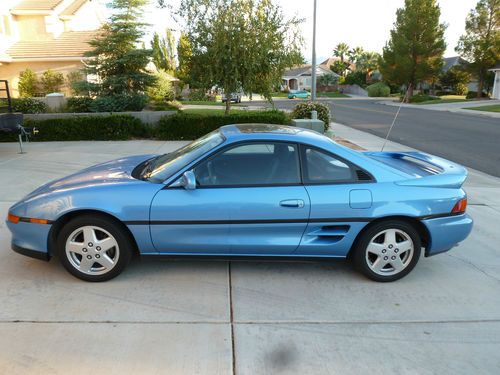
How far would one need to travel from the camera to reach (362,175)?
3.89m

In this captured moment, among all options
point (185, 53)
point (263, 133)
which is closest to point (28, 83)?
point (185, 53)

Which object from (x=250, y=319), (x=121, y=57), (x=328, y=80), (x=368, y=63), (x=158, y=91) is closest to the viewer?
(x=250, y=319)

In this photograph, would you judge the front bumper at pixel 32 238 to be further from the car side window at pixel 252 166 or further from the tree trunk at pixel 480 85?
the tree trunk at pixel 480 85

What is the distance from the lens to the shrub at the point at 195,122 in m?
12.7

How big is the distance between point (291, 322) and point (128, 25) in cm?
1518

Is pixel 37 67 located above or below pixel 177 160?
above

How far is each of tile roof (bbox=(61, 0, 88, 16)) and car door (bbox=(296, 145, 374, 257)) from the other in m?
24.6

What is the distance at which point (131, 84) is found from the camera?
51.8 ft

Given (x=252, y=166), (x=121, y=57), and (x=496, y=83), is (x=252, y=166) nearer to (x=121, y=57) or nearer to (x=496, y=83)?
(x=121, y=57)

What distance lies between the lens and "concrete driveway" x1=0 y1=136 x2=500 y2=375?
9.32ft

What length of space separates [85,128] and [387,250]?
1090 cm

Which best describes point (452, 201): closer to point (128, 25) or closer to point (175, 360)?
point (175, 360)

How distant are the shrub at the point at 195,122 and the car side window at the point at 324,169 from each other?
8887mm

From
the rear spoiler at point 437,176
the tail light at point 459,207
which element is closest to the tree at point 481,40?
the rear spoiler at point 437,176
